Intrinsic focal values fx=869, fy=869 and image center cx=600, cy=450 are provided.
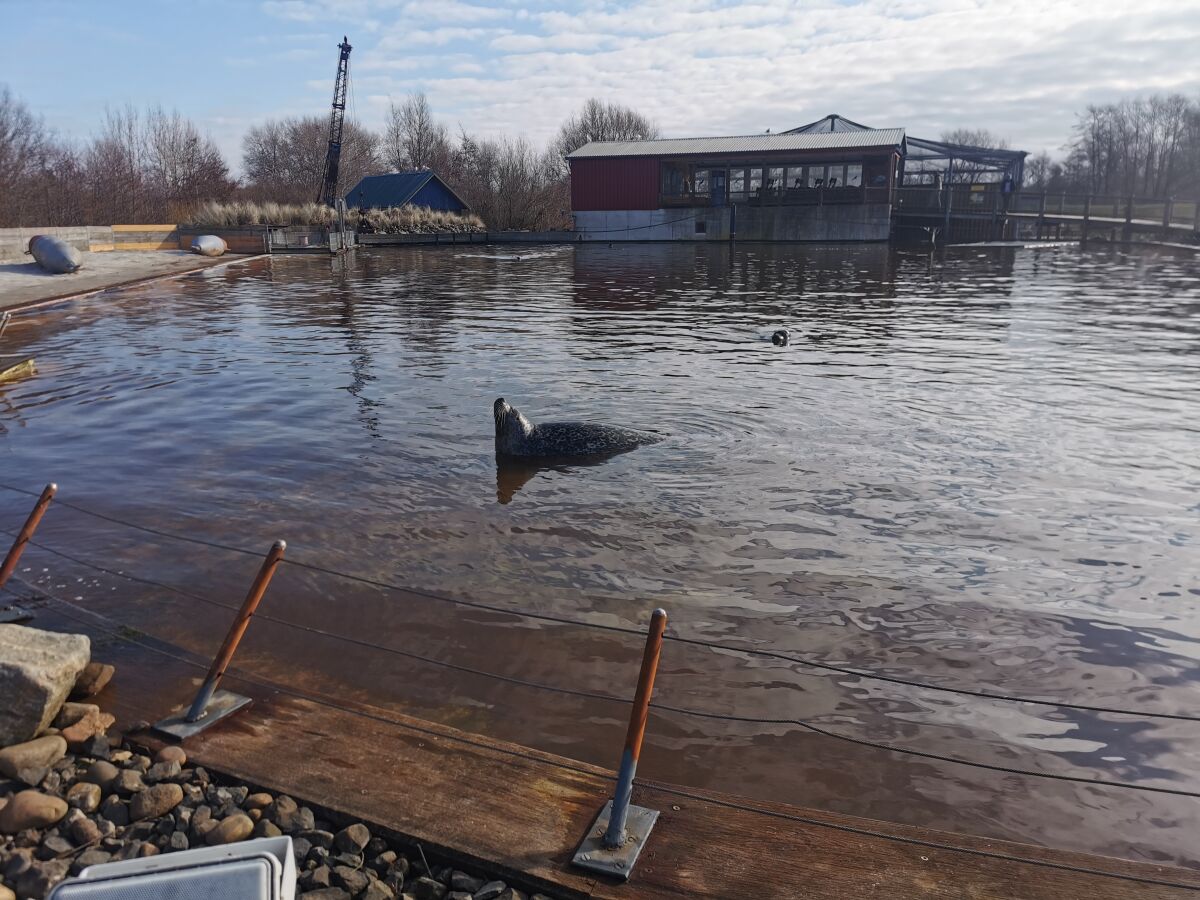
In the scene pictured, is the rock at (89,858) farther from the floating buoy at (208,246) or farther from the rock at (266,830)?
the floating buoy at (208,246)

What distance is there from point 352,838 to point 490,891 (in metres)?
0.63

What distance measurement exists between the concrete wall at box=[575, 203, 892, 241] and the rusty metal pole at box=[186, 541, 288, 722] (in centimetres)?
4688

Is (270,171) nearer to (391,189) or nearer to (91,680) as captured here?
(391,189)

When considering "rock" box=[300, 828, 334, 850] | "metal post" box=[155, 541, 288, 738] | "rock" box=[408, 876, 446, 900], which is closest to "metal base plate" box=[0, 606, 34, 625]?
"metal post" box=[155, 541, 288, 738]

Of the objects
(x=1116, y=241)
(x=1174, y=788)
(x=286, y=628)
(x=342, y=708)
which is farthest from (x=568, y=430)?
→ (x=1116, y=241)

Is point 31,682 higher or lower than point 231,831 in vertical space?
higher

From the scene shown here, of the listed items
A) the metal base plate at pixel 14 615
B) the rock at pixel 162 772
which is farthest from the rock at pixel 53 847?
the metal base plate at pixel 14 615

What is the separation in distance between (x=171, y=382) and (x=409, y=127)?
85.9 metres

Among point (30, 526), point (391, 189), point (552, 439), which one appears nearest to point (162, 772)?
point (30, 526)

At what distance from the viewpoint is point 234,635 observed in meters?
4.11

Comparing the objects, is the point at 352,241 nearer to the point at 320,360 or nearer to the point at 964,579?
the point at 320,360

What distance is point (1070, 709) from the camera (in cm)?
490

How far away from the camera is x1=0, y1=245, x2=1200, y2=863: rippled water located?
4.69 meters

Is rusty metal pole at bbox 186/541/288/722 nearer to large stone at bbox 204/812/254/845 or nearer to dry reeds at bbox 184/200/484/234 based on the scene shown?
large stone at bbox 204/812/254/845
